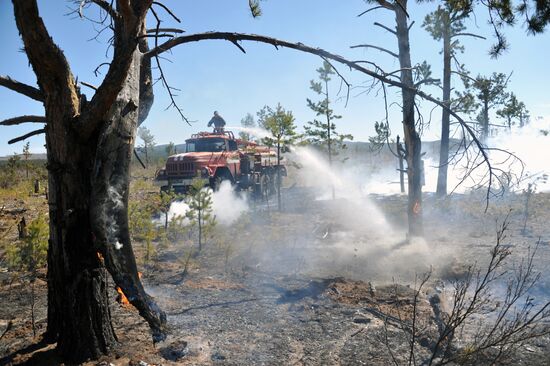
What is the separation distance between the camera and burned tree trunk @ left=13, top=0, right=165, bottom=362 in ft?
11.3

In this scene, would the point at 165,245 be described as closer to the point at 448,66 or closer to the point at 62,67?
the point at 62,67

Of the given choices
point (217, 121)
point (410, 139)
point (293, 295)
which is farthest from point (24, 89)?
point (217, 121)

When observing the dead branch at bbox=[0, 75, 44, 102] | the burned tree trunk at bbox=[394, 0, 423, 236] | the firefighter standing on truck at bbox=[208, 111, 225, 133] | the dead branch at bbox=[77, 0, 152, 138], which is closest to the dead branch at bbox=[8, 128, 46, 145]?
the dead branch at bbox=[0, 75, 44, 102]

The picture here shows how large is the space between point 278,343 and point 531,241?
885 centimetres

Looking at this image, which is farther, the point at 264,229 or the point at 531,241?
the point at 264,229

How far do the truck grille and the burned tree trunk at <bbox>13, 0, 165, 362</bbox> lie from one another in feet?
37.7

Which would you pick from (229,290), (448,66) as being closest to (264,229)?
(229,290)

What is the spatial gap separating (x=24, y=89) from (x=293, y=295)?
457 cm

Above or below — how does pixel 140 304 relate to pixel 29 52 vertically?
below

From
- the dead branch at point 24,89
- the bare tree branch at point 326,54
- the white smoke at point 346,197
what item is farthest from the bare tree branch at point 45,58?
the white smoke at point 346,197

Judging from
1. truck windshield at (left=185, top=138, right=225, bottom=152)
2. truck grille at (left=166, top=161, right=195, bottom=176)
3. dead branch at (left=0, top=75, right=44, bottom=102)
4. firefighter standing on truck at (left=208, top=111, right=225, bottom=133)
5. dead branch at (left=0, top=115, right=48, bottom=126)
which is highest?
firefighter standing on truck at (left=208, top=111, right=225, bottom=133)

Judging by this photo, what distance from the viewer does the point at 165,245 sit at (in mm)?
9898

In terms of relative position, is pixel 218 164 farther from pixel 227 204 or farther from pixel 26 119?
pixel 26 119

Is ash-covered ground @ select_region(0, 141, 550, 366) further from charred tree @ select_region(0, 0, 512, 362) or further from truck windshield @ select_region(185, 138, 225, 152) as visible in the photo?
truck windshield @ select_region(185, 138, 225, 152)
